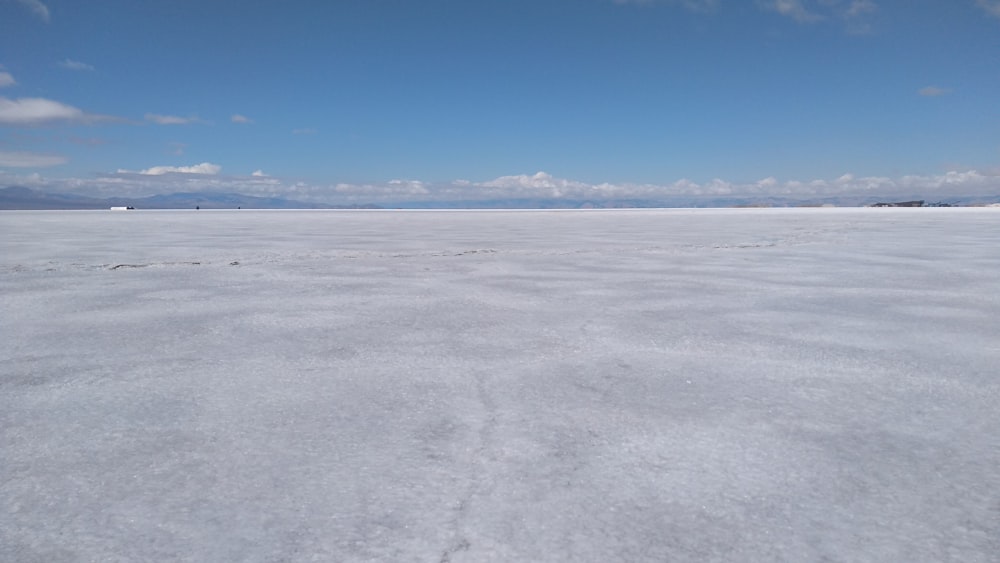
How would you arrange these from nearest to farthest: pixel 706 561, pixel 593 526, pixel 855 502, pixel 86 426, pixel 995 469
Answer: pixel 706 561
pixel 593 526
pixel 855 502
pixel 995 469
pixel 86 426

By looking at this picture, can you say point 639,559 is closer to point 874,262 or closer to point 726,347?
point 726,347

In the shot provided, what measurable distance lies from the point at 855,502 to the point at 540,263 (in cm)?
689

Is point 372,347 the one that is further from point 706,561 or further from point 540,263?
point 540,263

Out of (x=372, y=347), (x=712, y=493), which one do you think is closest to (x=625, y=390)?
(x=712, y=493)

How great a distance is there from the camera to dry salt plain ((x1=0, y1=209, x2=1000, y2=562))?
1710 millimetres

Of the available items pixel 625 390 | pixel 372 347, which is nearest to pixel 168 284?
pixel 372 347

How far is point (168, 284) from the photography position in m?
6.45

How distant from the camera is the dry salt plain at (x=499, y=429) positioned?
171cm

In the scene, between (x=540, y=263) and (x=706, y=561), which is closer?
(x=706, y=561)

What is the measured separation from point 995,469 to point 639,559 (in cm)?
140

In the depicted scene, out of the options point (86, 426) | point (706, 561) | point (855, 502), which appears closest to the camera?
point (706, 561)

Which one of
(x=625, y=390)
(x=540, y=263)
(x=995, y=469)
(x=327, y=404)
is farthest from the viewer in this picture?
(x=540, y=263)

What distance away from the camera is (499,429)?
8.04 ft

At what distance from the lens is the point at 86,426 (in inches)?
98.7
